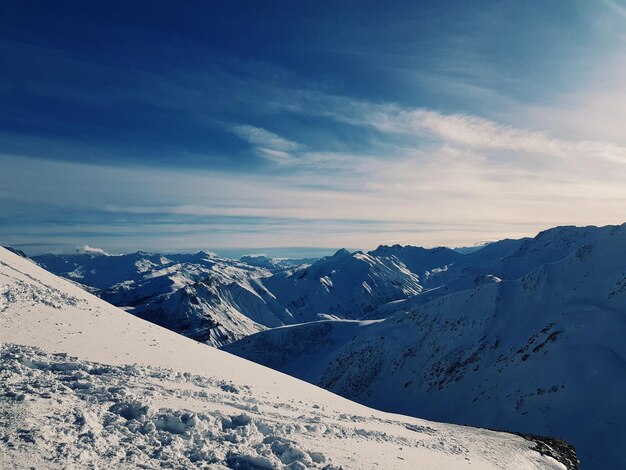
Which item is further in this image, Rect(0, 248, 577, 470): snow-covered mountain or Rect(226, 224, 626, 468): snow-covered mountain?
Rect(226, 224, 626, 468): snow-covered mountain

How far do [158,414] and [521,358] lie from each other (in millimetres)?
74502

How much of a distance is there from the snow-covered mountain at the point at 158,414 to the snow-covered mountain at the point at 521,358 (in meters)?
27.5

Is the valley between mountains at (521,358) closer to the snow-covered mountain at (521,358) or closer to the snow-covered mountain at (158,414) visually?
the snow-covered mountain at (521,358)

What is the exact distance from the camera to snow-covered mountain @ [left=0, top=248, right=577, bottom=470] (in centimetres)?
1126

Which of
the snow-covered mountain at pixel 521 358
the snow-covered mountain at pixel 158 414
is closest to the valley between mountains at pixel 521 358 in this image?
the snow-covered mountain at pixel 521 358

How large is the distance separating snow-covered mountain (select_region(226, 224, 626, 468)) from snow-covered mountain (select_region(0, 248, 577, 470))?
27479 millimetres

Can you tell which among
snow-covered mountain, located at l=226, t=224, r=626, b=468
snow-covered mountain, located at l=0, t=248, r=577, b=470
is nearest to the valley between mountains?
snow-covered mountain, located at l=226, t=224, r=626, b=468

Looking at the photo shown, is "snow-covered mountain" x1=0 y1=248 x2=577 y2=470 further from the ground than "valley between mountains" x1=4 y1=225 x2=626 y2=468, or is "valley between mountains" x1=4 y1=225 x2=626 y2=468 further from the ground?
"snow-covered mountain" x1=0 y1=248 x2=577 y2=470

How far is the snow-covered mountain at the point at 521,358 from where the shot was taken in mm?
51750

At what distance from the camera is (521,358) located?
237 feet

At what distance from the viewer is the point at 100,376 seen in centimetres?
1630

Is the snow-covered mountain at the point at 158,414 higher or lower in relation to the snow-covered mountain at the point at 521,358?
higher

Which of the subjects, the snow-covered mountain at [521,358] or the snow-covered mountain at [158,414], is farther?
the snow-covered mountain at [521,358]

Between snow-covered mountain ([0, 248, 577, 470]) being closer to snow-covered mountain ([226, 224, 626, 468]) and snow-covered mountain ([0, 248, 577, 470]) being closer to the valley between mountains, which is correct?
the valley between mountains
